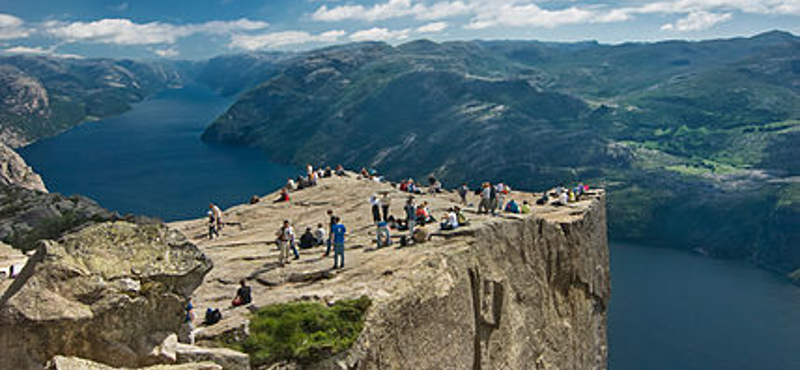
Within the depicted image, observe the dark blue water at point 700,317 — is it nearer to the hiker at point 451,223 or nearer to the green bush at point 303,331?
the hiker at point 451,223

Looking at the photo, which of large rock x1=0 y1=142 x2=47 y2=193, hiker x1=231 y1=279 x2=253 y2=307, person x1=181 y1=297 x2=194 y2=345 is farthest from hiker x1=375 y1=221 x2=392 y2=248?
large rock x1=0 y1=142 x2=47 y2=193

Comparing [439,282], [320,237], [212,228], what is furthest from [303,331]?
[212,228]

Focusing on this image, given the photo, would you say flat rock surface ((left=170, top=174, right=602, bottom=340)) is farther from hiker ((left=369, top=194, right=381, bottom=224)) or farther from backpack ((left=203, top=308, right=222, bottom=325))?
hiker ((left=369, top=194, right=381, bottom=224))

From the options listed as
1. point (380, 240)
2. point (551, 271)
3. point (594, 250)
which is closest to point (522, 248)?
point (551, 271)

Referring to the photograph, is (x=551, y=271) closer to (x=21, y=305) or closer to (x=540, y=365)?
(x=540, y=365)

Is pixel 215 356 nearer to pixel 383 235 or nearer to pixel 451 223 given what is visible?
pixel 383 235

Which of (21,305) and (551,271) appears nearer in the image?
(21,305)
